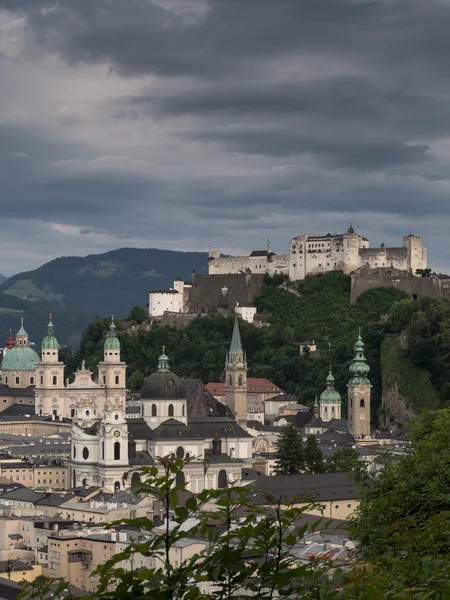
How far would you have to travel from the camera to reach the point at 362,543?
27.1 meters

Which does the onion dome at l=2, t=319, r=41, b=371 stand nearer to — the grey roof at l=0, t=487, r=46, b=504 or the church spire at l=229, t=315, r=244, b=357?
the church spire at l=229, t=315, r=244, b=357

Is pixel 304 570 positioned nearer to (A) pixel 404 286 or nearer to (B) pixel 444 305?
(B) pixel 444 305

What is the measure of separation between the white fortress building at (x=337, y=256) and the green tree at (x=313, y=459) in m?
40.4

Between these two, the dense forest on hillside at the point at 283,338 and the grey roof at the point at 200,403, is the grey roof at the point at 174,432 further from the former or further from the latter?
the dense forest on hillside at the point at 283,338

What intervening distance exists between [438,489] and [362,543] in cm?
318

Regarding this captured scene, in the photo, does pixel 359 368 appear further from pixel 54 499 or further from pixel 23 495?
pixel 23 495

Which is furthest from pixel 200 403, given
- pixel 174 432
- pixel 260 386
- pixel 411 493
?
pixel 411 493

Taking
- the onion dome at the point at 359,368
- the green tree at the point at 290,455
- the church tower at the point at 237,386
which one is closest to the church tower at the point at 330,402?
the onion dome at the point at 359,368

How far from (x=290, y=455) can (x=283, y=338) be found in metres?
35.1

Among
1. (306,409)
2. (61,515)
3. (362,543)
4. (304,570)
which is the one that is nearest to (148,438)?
(61,515)

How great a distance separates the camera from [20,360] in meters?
124

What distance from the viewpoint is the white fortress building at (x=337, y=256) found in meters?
122

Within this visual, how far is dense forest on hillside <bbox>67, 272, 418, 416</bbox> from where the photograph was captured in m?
115

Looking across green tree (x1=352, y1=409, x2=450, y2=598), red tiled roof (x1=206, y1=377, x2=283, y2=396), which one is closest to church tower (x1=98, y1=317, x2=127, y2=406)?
A: red tiled roof (x1=206, y1=377, x2=283, y2=396)
